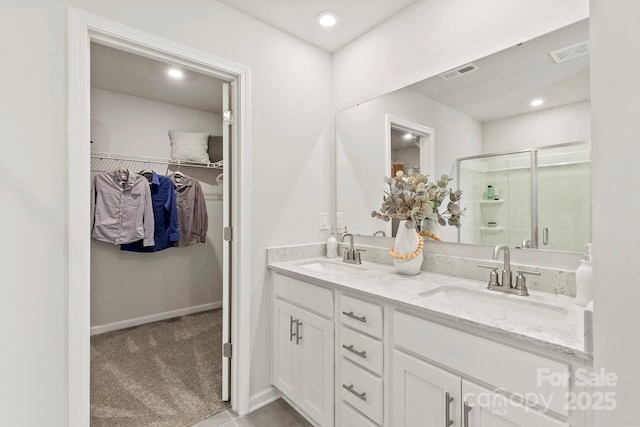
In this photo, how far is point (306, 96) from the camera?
2.18 m

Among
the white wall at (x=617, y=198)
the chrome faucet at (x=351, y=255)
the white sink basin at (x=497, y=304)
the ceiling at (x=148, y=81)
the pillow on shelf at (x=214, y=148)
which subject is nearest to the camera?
the white wall at (x=617, y=198)

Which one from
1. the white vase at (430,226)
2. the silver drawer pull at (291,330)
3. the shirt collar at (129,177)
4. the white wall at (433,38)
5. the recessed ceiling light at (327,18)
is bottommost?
the silver drawer pull at (291,330)

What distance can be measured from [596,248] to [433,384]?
0.80 meters

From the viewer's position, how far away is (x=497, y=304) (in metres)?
1.27

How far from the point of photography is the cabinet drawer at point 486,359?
82cm

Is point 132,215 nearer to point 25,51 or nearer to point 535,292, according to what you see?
point 25,51

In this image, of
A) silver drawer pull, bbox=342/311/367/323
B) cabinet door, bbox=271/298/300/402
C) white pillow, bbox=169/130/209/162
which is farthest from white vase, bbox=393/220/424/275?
white pillow, bbox=169/130/209/162

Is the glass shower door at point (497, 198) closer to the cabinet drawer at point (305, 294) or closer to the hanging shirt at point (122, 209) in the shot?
the cabinet drawer at point (305, 294)

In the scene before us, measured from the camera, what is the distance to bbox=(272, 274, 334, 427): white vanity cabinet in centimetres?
153

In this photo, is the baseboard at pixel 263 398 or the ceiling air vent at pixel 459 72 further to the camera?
the baseboard at pixel 263 398

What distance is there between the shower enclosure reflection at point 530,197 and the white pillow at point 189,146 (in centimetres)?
294

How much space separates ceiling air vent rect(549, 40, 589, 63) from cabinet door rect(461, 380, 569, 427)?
4.59 ft

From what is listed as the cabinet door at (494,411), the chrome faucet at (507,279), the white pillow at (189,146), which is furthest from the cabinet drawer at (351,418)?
the white pillow at (189,146)

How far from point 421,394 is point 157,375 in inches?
80.2
